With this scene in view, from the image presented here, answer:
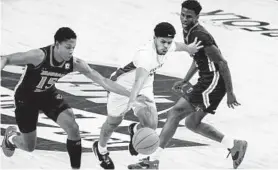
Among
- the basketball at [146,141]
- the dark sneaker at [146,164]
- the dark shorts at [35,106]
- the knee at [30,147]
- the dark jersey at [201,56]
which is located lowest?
the dark sneaker at [146,164]

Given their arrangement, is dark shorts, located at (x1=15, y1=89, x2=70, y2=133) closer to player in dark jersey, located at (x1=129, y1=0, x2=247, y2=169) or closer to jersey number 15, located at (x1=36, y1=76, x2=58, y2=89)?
jersey number 15, located at (x1=36, y1=76, x2=58, y2=89)

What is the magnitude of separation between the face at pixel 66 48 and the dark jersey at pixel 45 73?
0.09 metres

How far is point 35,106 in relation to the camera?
34.3ft

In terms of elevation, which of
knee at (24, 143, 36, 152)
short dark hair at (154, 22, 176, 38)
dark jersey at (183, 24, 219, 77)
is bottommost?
knee at (24, 143, 36, 152)

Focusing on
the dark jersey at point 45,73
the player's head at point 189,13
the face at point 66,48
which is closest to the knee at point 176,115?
the player's head at point 189,13

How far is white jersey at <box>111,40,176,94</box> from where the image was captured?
10586mm

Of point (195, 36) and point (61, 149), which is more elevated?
point (195, 36)

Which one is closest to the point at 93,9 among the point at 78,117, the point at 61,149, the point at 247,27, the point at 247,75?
the point at 247,27

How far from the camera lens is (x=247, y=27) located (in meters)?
18.9

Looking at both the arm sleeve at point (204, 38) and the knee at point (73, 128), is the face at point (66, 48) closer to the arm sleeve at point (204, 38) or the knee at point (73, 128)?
the knee at point (73, 128)

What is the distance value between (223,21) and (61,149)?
8430 millimetres

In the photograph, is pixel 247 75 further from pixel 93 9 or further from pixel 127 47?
pixel 93 9

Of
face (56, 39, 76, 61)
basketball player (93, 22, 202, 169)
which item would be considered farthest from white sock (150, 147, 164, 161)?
face (56, 39, 76, 61)

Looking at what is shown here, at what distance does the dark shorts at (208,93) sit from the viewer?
11.0m
